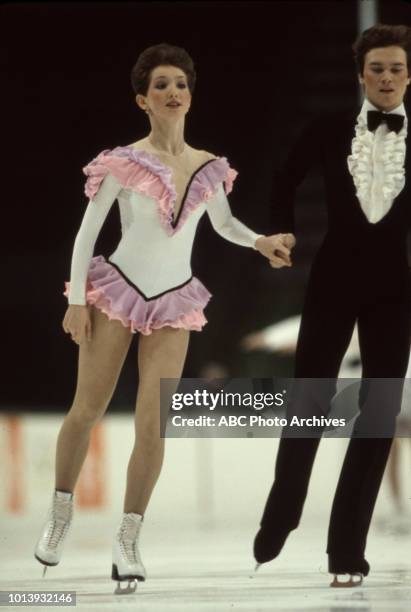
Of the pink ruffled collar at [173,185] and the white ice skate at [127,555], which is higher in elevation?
the pink ruffled collar at [173,185]

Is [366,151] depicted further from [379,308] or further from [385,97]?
[379,308]

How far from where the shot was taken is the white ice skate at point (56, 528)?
3492mm

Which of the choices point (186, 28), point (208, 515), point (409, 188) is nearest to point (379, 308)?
point (409, 188)

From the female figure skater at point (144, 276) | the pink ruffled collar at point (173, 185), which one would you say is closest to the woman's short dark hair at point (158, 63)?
the female figure skater at point (144, 276)

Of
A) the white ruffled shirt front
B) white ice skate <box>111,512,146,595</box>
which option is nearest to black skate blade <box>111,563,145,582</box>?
white ice skate <box>111,512,146,595</box>

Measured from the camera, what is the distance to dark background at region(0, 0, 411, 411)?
3590 mm

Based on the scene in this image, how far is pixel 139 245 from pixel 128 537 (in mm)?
837

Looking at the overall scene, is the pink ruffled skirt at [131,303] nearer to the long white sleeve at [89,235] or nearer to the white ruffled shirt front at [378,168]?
the long white sleeve at [89,235]

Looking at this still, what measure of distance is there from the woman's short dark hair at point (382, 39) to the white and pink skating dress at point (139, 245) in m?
0.59

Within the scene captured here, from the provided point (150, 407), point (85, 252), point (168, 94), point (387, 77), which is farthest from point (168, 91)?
point (150, 407)

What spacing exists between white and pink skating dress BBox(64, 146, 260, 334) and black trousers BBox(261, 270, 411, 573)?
1.17 feet

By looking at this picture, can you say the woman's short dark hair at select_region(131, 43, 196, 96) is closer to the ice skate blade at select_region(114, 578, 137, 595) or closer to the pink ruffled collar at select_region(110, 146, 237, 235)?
the pink ruffled collar at select_region(110, 146, 237, 235)

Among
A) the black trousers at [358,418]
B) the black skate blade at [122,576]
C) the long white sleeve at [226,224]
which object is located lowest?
the black skate blade at [122,576]

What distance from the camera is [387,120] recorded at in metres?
3.41
